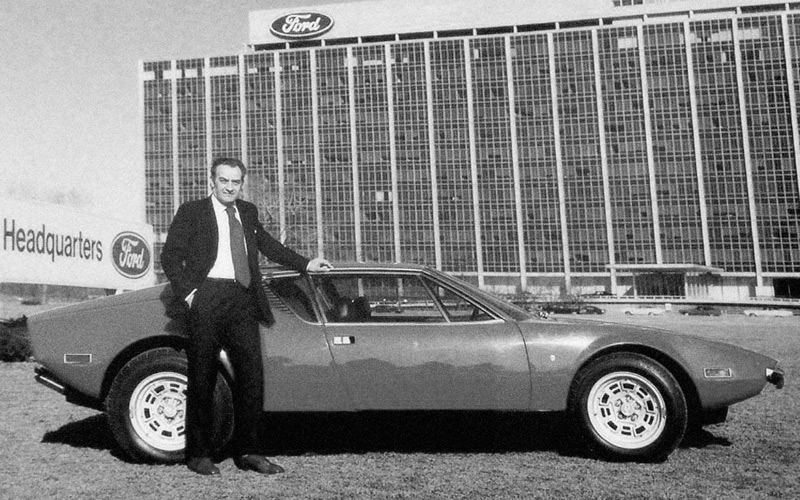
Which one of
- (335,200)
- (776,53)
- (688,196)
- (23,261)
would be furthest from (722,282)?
(23,261)

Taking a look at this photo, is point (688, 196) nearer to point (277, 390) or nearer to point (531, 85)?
point (531, 85)

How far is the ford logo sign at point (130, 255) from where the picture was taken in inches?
626

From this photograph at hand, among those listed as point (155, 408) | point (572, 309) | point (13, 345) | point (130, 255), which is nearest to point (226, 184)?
point (155, 408)

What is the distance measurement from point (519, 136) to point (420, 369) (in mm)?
78236

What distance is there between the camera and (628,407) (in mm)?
3988

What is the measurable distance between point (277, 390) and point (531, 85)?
81.2m

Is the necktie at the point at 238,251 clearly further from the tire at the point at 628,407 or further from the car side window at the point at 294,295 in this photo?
the tire at the point at 628,407

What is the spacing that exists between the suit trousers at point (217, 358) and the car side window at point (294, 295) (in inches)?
13.9

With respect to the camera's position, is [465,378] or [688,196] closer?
[465,378]

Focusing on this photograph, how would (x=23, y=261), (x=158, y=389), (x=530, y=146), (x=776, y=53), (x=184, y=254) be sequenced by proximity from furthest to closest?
(x=530, y=146) → (x=776, y=53) → (x=23, y=261) → (x=158, y=389) → (x=184, y=254)

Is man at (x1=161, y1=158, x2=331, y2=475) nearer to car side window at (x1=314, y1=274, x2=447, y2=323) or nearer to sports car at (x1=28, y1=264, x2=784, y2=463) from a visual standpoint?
sports car at (x1=28, y1=264, x2=784, y2=463)

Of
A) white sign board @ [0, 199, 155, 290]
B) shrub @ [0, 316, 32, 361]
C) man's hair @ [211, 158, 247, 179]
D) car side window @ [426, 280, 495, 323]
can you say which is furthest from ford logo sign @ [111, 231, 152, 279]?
car side window @ [426, 280, 495, 323]

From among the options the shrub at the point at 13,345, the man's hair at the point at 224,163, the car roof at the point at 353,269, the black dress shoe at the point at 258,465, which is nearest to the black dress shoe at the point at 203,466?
the black dress shoe at the point at 258,465

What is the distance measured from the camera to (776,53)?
7344cm
